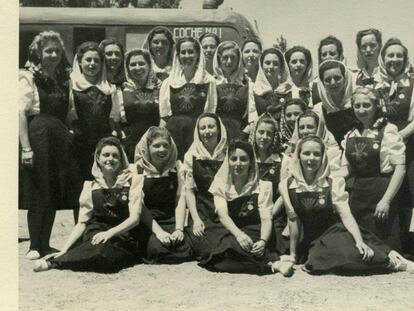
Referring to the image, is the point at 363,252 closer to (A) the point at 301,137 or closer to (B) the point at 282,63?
(A) the point at 301,137

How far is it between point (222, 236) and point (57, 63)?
47.1 inches

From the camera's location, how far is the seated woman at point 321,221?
119 inches

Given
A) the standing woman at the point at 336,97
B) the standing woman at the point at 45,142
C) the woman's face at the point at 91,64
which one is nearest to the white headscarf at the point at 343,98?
the standing woman at the point at 336,97

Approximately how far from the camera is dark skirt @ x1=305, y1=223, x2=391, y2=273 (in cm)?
299

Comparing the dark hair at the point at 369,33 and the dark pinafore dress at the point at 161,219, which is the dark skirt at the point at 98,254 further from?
the dark hair at the point at 369,33

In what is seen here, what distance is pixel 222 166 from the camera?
315cm

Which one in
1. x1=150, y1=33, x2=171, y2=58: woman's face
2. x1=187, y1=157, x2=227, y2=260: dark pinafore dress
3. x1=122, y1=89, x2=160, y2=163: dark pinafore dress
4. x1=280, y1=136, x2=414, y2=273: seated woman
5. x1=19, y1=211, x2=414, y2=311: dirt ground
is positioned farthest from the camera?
x1=150, y1=33, x2=171, y2=58: woman's face

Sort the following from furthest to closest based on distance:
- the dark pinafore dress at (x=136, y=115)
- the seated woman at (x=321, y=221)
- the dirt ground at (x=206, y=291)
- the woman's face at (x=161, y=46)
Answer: the woman's face at (x=161, y=46) < the dark pinafore dress at (x=136, y=115) < the seated woman at (x=321, y=221) < the dirt ground at (x=206, y=291)

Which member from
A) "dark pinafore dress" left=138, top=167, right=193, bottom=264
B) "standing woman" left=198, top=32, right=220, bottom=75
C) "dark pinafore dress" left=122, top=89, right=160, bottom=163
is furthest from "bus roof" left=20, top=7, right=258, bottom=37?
"dark pinafore dress" left=138, top=167, right=193, bottom=264

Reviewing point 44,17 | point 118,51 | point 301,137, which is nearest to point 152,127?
point 118,51

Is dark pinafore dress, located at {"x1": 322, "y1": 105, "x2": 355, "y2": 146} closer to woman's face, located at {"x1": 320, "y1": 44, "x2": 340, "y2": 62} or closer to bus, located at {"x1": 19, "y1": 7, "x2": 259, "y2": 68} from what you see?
woman's face, located at {"x1": 320, "y1": 44, "x2": 340, "y2": 62}

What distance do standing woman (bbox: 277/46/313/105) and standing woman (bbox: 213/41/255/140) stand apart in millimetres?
198

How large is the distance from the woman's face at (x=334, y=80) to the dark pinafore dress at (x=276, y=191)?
460mm

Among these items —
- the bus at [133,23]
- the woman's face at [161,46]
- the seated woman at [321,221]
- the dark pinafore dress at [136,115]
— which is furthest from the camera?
the bus at [133,23]
